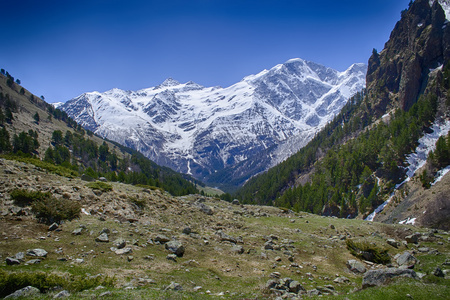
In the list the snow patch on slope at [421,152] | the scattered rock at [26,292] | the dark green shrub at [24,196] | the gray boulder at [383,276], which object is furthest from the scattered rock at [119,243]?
the snow patch on slope at [421,152]

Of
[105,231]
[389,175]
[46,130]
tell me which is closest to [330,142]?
[389,175]

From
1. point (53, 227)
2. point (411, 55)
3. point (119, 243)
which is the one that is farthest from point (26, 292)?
point (411, 55)

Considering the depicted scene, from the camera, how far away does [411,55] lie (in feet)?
474

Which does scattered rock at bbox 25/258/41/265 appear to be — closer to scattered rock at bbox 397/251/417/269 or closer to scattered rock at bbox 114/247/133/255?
scattered rock at bbox 114/247/133/255

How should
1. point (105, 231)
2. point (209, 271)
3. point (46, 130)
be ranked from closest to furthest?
1. point (209, 271)
2. point (105, 231)
3. point (46, 130)

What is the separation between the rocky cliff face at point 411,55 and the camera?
426 feet

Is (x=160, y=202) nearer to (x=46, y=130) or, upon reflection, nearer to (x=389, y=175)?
(x=389, y=175)

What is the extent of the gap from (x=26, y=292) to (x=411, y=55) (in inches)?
7573

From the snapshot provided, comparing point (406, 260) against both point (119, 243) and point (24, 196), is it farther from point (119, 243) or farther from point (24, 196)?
point (24, 196)

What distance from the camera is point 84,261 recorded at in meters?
16.3

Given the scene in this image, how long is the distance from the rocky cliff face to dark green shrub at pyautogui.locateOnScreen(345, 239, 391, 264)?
145m

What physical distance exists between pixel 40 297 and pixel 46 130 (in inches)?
7741

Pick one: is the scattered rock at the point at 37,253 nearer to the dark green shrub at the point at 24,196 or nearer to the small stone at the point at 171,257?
the dark green shrub at the point at 24,196

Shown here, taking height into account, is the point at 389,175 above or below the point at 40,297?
above
